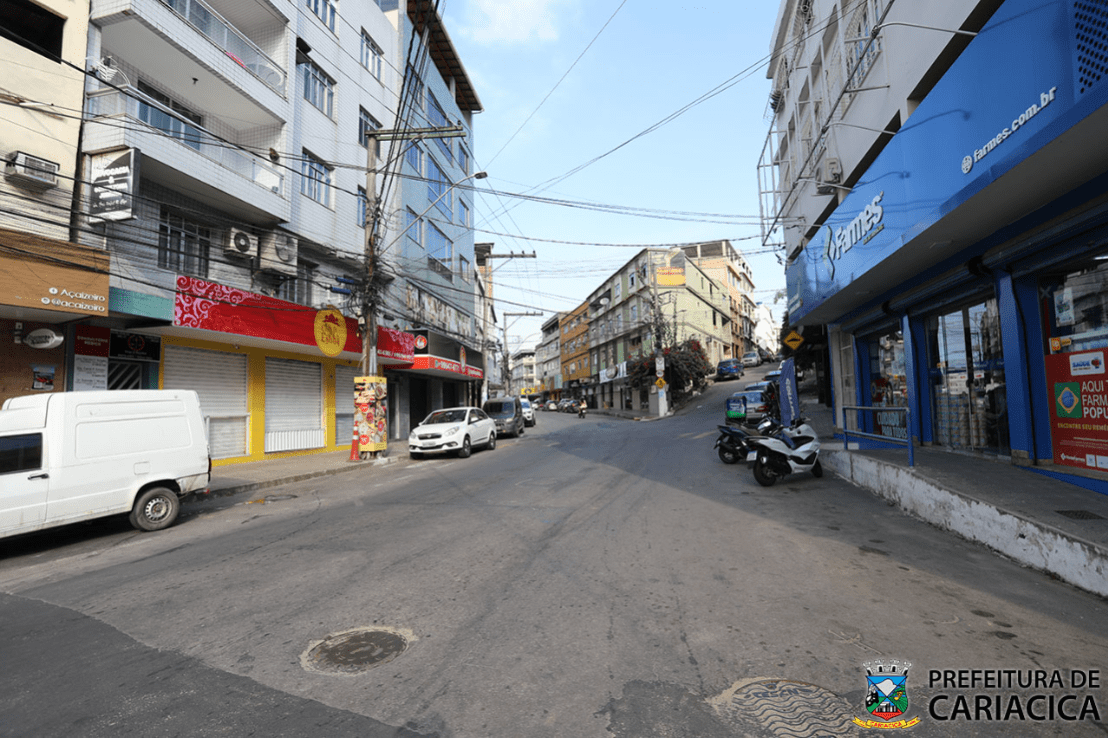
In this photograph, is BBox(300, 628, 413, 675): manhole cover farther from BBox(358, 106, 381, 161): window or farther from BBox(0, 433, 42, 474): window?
BBox(358, 106, 381, 161): window

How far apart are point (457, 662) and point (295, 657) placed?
108 cm

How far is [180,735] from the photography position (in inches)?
105

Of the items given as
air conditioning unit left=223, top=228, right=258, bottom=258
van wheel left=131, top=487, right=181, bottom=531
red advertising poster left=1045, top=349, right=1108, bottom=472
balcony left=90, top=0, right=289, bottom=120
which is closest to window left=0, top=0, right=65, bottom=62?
balcony left=90, top=0, right=289, bottom=120

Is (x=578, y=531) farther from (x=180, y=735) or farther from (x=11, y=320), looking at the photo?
(x=11, y=320)

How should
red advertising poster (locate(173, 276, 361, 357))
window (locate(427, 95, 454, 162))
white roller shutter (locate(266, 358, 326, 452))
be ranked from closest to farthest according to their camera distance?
red advertising poster (locate(173, 276, 361, 357)), white roller shutter (locate(266, 358, 326, 452)), window (locate(427, 95, 454, 162))

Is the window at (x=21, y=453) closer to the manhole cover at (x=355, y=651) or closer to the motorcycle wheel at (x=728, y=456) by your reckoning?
the manhole cover at (x=355, y=651)

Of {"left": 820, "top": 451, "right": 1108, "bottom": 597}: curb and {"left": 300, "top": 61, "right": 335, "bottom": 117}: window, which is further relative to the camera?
{"left": 300, "top": 61, "right": 335, "bottom": 117}: window

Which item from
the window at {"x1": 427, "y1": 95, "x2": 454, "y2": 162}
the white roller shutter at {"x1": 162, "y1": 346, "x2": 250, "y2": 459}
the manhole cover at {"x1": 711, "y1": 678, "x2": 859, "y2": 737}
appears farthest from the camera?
the window at {"x1": 427, "y1": 95, "x2": 454, "y2": 162}

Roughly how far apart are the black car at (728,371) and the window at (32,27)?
4671 cm

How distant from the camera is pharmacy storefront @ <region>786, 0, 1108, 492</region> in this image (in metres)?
5.52

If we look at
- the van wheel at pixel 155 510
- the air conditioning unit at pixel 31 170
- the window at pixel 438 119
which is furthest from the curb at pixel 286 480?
the window at pixel 438 119

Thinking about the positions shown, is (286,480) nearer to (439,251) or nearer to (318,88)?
(318,88)

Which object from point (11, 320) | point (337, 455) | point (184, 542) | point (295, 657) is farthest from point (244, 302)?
point (295, 657)

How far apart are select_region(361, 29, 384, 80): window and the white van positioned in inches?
735
